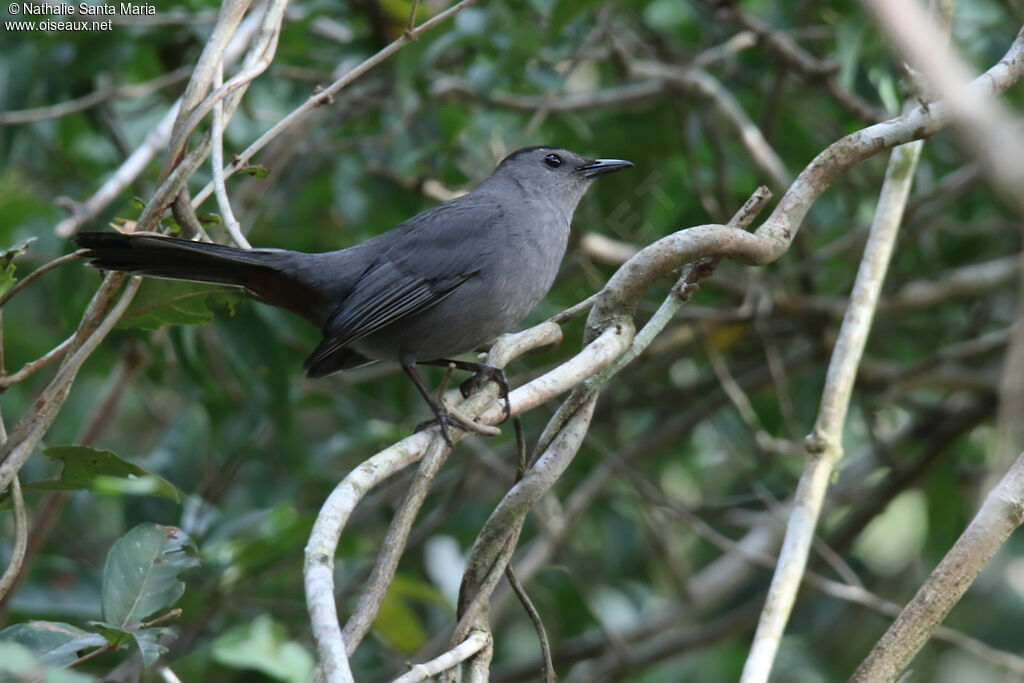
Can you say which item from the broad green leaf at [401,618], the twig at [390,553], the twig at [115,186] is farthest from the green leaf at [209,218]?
the broad green leaf at [401,618]

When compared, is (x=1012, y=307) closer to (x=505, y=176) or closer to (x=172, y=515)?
(x=505, y=176)

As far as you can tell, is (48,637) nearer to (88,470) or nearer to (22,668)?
(88,470)

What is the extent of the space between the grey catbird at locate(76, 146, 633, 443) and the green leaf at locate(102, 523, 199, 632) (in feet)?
4.10

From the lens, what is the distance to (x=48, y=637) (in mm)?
2354

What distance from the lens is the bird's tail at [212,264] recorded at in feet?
9.93

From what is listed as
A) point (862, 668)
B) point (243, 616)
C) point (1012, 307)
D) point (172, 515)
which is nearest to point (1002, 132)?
point (862, 668)

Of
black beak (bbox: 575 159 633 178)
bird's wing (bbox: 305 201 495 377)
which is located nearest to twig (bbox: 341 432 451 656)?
bird's wing (bbox: 305 201 495 377)

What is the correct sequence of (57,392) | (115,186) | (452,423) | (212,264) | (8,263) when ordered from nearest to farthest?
(57,392) < (8,263) < (452,423) < (212,264) < (115,186)

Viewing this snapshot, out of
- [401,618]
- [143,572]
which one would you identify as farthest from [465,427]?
[401,618]

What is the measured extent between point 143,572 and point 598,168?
294cm

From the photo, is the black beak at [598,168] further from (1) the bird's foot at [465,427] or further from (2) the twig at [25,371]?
(2) the twig at [25,371]

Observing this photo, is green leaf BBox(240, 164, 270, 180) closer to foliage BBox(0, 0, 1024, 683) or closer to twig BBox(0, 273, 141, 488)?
twig BBox(0, 273, 141, 488)

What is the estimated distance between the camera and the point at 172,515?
439 centimetres

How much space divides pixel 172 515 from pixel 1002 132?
3999 millimetres
